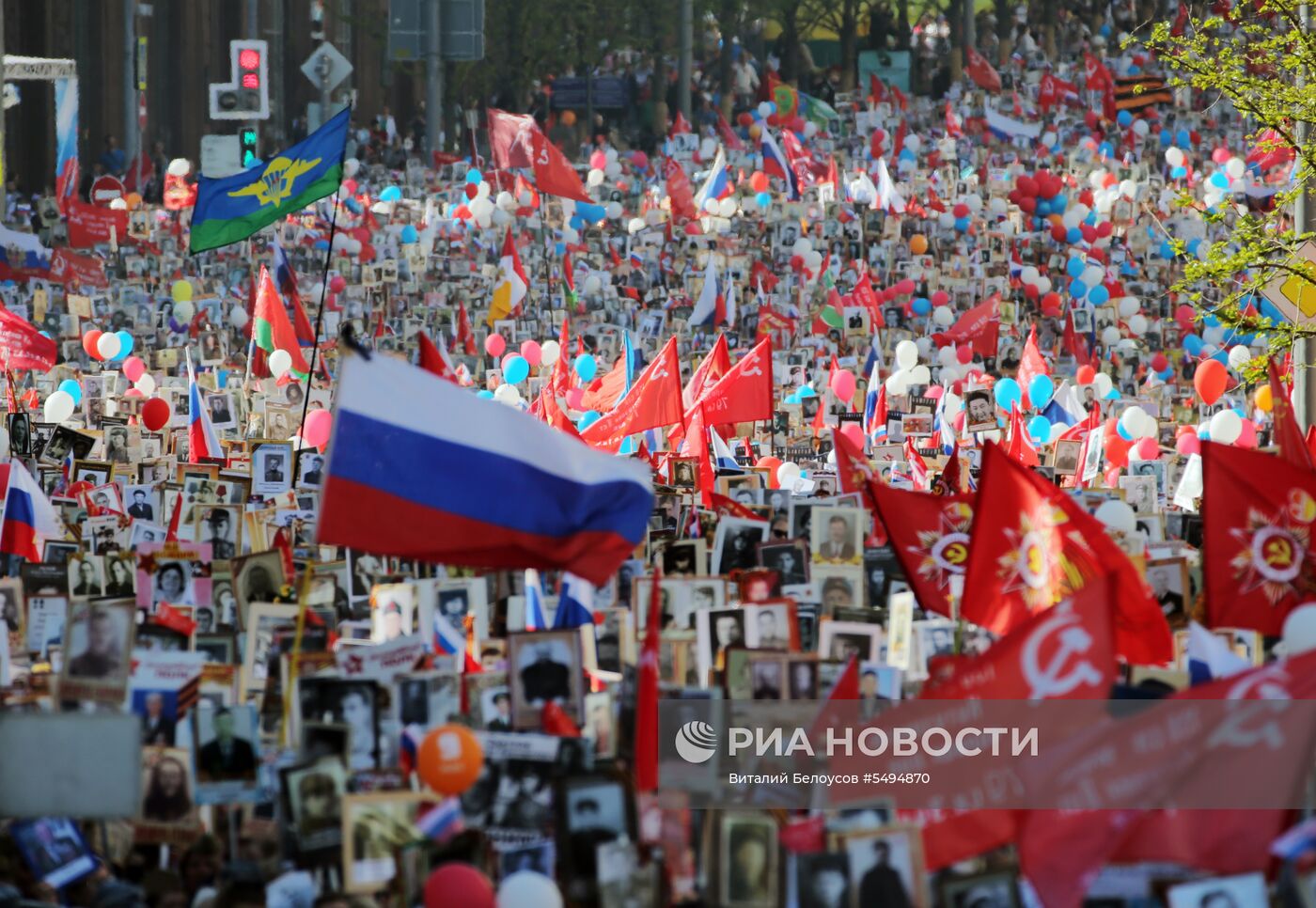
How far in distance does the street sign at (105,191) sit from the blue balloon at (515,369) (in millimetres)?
14812

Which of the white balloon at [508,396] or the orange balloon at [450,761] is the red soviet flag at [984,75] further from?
the orange balloon at [450,761]

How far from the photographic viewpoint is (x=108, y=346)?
2133 centimetres

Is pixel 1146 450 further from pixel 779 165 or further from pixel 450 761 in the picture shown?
pixel 779 165

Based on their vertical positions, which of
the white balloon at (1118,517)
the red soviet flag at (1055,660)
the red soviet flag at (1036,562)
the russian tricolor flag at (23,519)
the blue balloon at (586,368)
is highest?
the blue balloon at (586,368)

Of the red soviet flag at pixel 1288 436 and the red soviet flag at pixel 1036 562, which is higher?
the red soviet flag at pixel 1288 436

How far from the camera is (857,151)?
42.3 m

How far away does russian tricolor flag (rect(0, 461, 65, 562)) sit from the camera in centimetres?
1133

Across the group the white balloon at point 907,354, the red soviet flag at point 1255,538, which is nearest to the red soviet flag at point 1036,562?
the red soviet flag at point 1255,538

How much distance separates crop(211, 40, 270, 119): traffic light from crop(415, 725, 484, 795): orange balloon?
2009 cm

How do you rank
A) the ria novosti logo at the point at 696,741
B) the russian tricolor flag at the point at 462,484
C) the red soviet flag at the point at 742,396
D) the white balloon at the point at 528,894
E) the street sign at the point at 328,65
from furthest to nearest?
the street sign at the point at 328,65, the red soviet flag at the point at 742,396, the russian tricolor flag at the point at 462,484, the ria novosti logo at the point at 696,741, the white balloon at the point at 528,894

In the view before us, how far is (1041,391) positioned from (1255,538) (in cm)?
958

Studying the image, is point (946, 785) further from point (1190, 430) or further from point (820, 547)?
point (1190, 430)

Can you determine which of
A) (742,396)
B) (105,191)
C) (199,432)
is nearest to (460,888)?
(742,396)

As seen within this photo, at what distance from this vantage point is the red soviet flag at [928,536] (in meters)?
9.30
